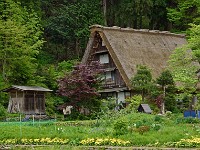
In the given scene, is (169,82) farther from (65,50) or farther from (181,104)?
(65,50)

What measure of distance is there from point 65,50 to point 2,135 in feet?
97.2

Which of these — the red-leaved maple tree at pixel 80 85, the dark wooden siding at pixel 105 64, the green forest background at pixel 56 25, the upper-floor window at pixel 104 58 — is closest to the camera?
the red-leaved maple tree at pixel 80 85

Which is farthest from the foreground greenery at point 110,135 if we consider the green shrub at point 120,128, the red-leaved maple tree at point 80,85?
the red-leaved maple tree at point 80,85

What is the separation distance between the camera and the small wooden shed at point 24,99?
3116 centimetres

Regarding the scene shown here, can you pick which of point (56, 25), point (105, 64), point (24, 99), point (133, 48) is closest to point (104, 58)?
point (105, 64)

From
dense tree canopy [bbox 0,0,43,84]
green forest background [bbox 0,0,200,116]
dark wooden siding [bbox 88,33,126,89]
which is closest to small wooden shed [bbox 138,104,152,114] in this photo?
dark wooden siding [bbox 88,33,126,89]

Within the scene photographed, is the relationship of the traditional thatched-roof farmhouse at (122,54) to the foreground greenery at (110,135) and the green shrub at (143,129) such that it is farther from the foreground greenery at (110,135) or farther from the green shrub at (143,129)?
the green shrub at (143,129)

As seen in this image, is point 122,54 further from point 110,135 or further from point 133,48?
point 110,135

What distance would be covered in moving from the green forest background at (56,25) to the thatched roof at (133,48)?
2966mm

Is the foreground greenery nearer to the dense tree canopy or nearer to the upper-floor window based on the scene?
the dense tree canopy

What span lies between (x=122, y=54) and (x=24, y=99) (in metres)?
8.40

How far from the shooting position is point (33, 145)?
647 inches

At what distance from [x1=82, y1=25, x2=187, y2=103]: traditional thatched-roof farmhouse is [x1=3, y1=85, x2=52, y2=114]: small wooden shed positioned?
6026 millimetres

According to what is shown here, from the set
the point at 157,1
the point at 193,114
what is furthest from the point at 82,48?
the point at 193,114
